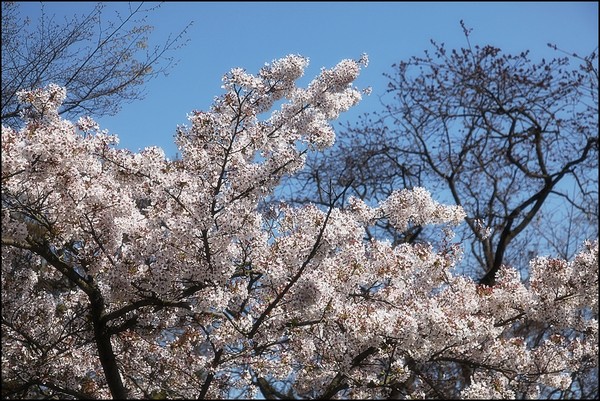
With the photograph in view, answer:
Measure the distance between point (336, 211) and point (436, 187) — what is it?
7.33 metres

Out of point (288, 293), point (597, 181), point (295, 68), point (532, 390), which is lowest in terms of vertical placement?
point (532, 390)

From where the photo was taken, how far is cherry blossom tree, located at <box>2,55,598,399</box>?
5.29 meters

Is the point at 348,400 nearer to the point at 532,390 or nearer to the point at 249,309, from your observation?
the point at 532,390

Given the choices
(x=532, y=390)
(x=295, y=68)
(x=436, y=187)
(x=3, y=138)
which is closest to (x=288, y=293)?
(x=295, y=68)

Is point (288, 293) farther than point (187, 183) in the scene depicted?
Yes

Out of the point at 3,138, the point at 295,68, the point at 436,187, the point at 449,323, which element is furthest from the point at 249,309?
the point at 436,187

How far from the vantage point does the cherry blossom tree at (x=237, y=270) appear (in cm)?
529

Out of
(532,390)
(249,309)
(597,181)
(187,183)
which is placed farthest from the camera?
(597,181)

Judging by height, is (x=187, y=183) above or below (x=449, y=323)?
above

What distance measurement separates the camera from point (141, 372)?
6695 mm

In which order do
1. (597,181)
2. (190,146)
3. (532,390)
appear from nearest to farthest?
1. (190,146)
2. (532,390)
3. (597,181)

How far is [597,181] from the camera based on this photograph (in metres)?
11.2

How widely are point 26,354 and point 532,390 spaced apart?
211 inches

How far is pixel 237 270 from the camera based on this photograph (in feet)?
19.1
